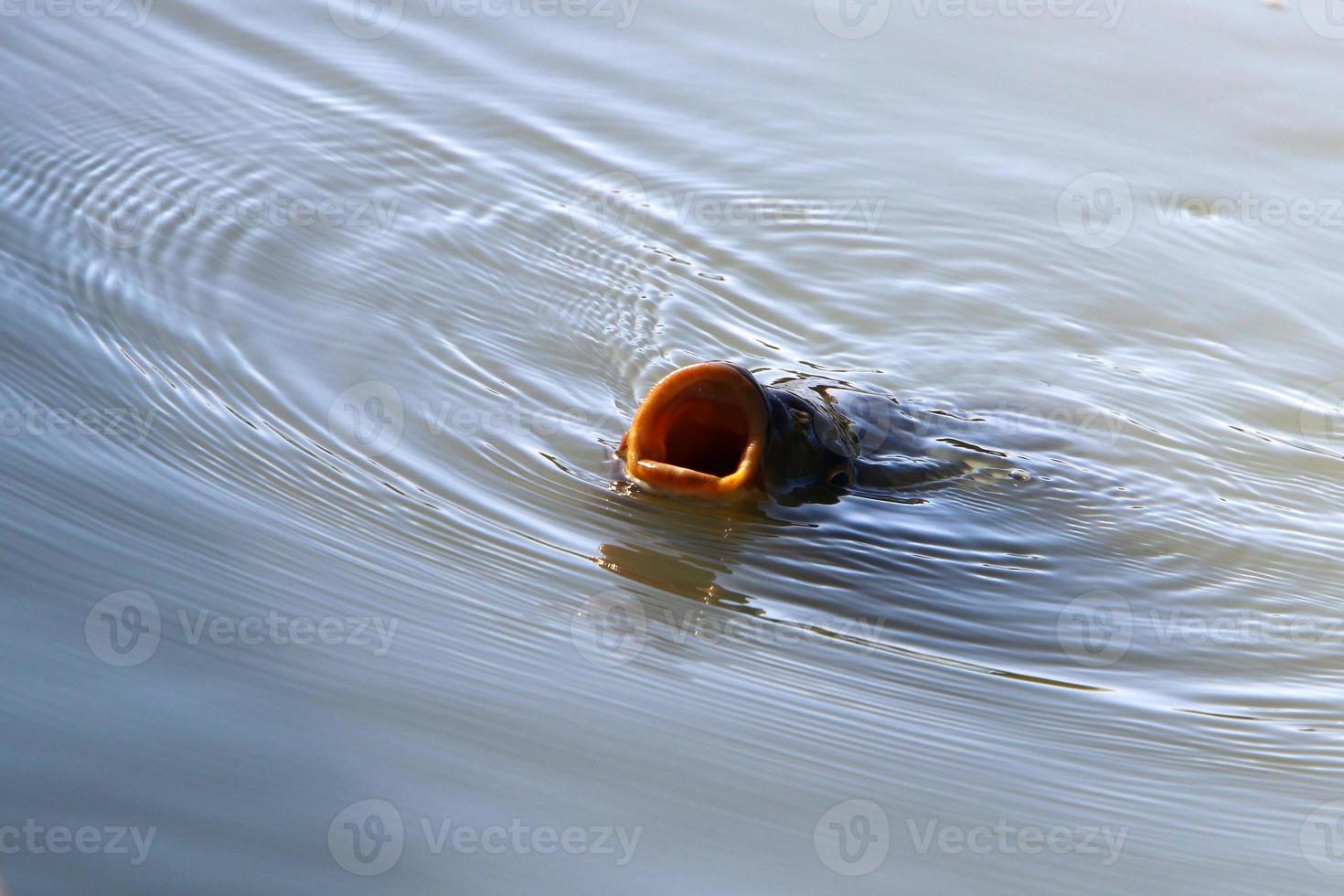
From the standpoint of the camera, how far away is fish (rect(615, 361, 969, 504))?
3268mm

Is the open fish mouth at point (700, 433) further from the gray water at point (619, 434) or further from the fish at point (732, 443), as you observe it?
the gray water at point (619, 434)

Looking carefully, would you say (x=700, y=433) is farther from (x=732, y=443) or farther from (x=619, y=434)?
(x=619, y=434)

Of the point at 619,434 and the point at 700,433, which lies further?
the point at 619,434

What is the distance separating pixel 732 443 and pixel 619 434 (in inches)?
20.4

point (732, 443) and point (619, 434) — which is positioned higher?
point (732, 443)

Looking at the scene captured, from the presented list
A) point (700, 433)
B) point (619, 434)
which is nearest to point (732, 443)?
point (700, 433)

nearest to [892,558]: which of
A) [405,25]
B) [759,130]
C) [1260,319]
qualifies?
[1260,319]

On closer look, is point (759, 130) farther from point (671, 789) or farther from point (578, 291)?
point (671, 789)

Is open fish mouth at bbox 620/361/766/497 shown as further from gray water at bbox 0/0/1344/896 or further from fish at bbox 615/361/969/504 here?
gray water at bbox 0/0/1344/896

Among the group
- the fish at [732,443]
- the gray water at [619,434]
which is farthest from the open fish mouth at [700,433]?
the gray water at [619,434]

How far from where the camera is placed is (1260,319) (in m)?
5.08

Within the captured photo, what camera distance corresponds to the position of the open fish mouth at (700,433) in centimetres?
325

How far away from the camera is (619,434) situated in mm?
3875

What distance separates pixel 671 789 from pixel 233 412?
1645 millimetres
